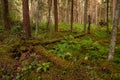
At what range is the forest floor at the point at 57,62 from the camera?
6996mm

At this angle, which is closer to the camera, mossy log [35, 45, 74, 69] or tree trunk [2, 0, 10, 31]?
mossy log [35, 45, 74, 69]

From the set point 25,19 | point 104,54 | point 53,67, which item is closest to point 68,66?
point 53,67

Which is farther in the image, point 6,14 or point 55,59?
point 6,14

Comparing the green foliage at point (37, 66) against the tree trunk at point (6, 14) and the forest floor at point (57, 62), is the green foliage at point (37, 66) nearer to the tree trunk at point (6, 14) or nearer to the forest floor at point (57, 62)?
the forest floor at point (57, 62)

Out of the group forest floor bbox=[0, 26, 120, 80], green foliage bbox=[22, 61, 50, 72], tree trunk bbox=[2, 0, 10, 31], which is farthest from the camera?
tree trunk bbox=[2, 0, 10, 31]

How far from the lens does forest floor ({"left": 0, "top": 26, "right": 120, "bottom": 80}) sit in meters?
7.00

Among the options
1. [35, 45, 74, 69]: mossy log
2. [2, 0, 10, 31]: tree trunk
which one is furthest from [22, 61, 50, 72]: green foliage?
[2, 0, 10, 31]: tree trunk

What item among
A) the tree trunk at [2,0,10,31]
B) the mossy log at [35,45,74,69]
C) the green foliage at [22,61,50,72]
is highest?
the tree trunk at [2,0,10,31]

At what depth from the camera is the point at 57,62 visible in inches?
301

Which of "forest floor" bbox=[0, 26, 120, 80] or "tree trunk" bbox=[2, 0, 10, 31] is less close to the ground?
"tree trunk" bbox=[2, 0, 10, 31]

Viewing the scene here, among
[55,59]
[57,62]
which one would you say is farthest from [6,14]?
[57,62]

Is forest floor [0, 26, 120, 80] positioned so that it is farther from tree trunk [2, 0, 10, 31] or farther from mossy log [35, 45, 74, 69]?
tree trunk [2, 0, 10, 31]

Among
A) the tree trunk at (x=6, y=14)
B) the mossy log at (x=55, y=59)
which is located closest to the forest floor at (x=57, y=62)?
the mossy log at (x=55, y=59)

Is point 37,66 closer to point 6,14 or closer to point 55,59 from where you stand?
point 55,59
